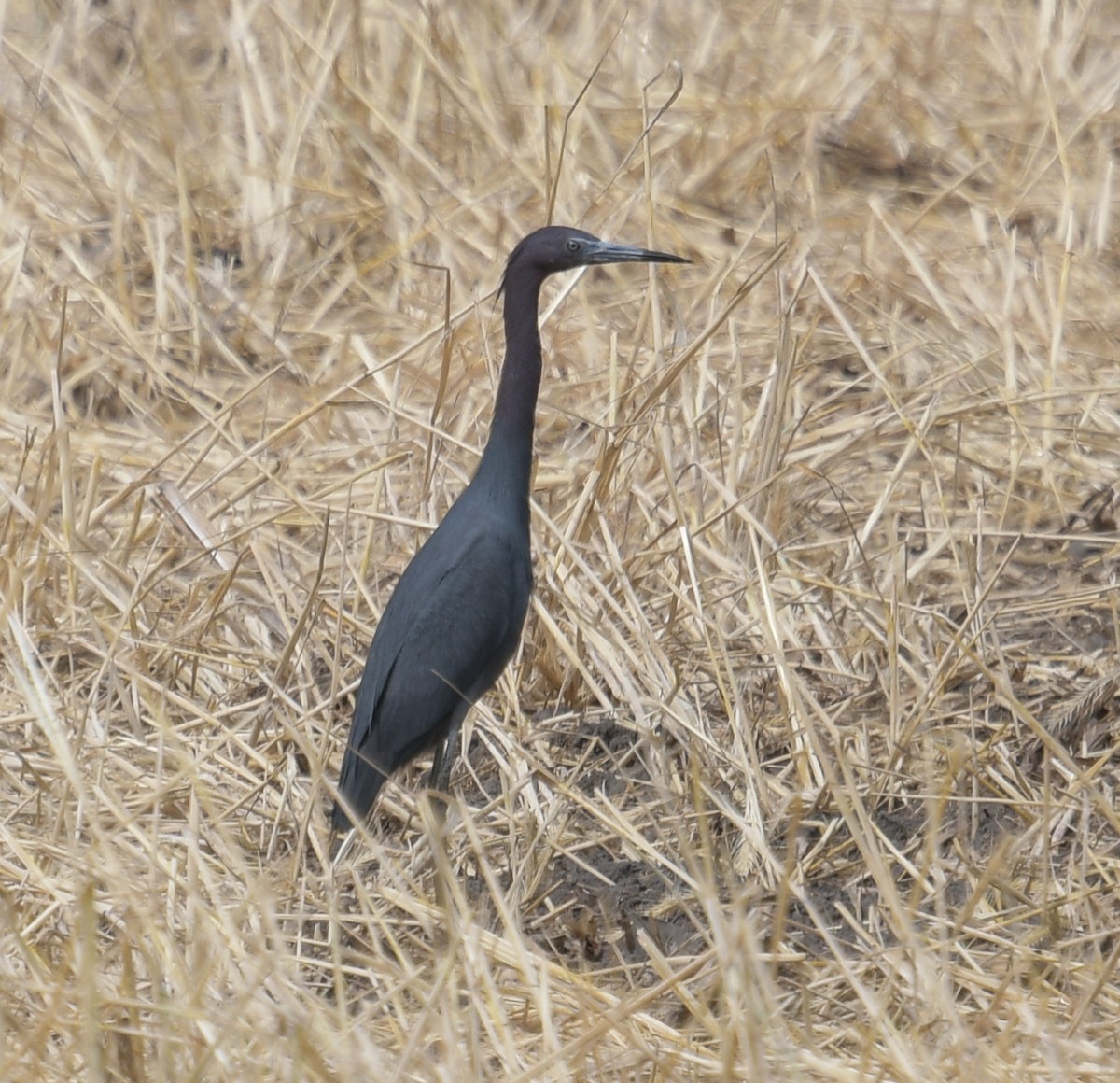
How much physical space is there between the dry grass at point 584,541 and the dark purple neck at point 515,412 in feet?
0.68

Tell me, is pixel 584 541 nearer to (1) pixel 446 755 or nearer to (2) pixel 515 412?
(2) pixel 515 412

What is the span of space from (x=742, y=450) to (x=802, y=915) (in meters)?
1.19

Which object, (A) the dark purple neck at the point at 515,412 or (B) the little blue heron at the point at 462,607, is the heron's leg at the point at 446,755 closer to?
(B) the little blue heron at the point at 462,607

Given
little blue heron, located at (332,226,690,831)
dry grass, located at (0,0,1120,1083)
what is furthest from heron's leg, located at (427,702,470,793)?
dry grass, located at (0,0,1120,1083)

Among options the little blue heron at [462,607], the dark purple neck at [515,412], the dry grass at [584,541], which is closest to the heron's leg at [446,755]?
the little blue heron at [462,607]

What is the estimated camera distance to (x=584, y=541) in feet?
12.0

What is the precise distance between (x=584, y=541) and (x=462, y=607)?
49cm

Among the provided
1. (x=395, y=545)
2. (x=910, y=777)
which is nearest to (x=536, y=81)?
(x=395, y=545)

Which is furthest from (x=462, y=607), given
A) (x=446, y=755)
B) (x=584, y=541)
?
(x=584, y=541)

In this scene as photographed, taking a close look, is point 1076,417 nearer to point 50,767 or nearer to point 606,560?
point 606,560

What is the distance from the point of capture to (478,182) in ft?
17.6

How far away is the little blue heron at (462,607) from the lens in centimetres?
323

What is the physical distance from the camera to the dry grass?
95.3 inches

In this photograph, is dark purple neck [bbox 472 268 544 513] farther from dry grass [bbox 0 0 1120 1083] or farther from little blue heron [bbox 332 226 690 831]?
dry grass [bbox 0 0 1120 1083]
